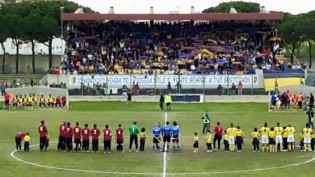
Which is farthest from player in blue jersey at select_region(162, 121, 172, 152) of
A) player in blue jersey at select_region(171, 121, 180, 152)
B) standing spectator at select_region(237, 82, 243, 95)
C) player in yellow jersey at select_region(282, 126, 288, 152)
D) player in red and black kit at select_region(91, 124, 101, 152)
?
standing spectator at select_region(237, 82, 243, 95)

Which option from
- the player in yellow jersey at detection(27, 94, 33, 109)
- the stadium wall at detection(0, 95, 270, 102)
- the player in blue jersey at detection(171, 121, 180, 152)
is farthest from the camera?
the stadium wall at detection(0, 95, 270, 102)

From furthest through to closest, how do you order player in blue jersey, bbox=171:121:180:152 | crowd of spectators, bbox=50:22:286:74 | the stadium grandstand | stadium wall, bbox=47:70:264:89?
crowd of spectators, bbox=50:22:286:74
stadium wall, bbox=47:70:264:89
the stadium grandstand
player in blue jersey, bbox=171:121:180:152

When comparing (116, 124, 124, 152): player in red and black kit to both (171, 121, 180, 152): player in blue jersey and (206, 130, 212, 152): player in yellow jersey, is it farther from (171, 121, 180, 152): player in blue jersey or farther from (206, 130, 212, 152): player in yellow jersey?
(206, 130, 212, 152): player in yellow jersey

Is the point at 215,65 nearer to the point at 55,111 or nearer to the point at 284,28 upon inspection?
the point at 55,111

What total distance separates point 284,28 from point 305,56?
18.9 m

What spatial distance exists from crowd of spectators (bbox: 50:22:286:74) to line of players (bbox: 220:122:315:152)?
35390 mm

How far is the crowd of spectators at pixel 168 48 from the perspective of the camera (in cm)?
7238

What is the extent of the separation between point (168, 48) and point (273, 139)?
46072 mm

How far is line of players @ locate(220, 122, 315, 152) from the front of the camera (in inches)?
1326

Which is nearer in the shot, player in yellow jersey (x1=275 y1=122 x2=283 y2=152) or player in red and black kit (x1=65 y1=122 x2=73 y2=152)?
player in red and black kit (x1=65 y1=122 x2=73 y2=152)

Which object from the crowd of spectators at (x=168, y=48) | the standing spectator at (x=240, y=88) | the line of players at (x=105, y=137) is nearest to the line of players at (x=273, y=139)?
the line of players at (x=105, y=137)

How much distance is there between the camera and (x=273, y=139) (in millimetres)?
33812

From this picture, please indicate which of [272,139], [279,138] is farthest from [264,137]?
[279,138]

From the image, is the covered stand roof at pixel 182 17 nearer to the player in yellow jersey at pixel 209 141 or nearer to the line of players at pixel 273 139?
the line of players at pixel 273 139
